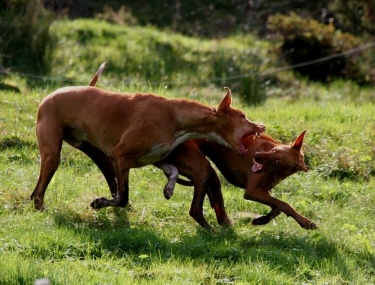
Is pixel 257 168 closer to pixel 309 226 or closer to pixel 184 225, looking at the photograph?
pixel 309 226

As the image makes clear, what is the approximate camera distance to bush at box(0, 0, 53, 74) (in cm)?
1800

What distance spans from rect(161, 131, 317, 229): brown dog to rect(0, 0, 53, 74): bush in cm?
834

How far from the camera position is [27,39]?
1842cm

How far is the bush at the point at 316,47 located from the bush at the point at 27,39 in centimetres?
590

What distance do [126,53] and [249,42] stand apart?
12.7ft

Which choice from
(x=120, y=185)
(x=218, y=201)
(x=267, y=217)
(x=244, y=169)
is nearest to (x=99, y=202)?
(x=120, y=185)

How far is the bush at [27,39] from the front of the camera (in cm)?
1800

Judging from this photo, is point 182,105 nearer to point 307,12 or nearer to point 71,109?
point 71,109

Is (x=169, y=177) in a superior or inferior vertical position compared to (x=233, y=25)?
inferior

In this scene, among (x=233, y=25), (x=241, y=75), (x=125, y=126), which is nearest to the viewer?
(x=125, y=126)

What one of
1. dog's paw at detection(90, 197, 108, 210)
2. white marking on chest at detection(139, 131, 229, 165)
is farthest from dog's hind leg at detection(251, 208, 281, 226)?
dog's paw at detection(90, 197, 108, 210)

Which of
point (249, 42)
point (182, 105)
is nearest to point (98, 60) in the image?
point (249, 42)

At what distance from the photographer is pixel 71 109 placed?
9891 mm

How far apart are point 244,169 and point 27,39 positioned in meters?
9.43
